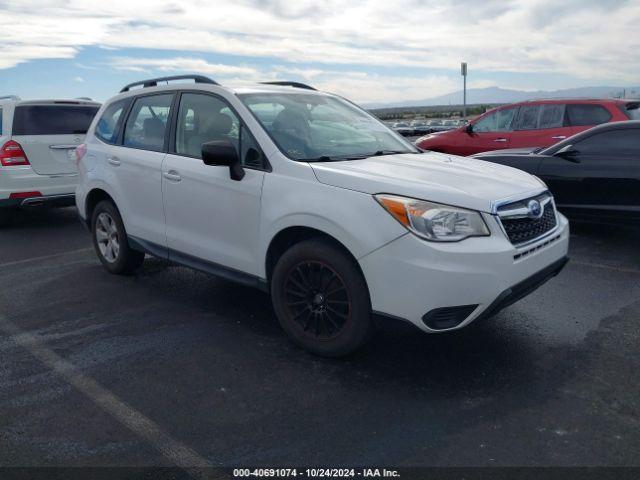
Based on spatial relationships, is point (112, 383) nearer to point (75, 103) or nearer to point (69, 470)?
point (69, 470)

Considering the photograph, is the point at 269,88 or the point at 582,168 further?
the point at 582,168

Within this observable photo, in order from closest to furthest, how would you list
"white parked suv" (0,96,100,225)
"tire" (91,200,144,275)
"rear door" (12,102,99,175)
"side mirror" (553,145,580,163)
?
"tire" (91,200,144,275), "side mirror" (553,145,580,163), "white parked suv" (0,96,100,225), "rear door" (12,102,99,175)

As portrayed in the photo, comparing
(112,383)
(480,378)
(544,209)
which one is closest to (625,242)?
(544,209)

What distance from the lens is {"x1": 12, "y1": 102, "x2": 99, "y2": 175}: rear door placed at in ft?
26.6

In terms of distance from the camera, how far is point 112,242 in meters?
5.86

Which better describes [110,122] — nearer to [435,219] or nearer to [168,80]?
[168,80]

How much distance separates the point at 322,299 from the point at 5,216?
6716 mm

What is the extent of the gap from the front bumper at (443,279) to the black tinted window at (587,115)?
7.66 meters

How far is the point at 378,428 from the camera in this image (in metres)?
3.07

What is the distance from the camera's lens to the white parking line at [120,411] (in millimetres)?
2805

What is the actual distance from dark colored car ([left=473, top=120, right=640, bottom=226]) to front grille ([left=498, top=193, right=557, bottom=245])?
3.13 metres

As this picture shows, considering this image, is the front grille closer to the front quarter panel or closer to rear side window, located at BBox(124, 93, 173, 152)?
rear side window, located at BBox(124, 93, 173, 152)

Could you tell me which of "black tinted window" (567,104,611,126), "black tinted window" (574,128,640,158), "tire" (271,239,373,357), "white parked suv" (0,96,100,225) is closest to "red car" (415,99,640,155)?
"black tinted window" (567,104,611,126)

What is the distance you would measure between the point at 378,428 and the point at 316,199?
4.62 feet
